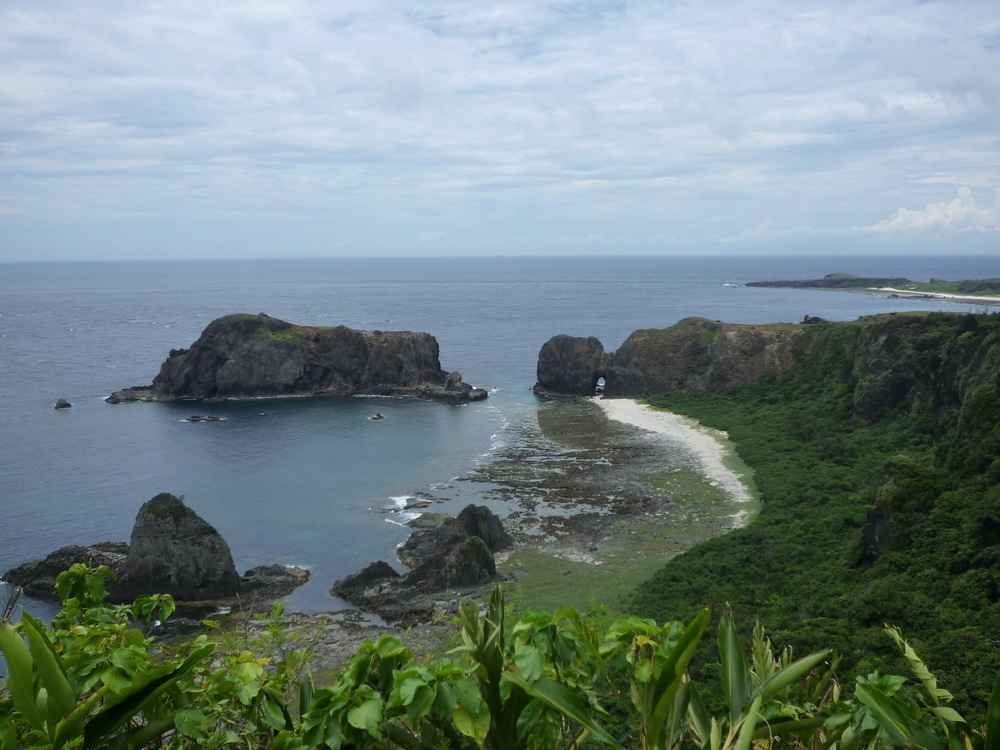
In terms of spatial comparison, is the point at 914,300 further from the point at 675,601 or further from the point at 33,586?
the point at 33,586

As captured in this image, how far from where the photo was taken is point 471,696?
5.92 m

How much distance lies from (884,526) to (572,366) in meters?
60.7

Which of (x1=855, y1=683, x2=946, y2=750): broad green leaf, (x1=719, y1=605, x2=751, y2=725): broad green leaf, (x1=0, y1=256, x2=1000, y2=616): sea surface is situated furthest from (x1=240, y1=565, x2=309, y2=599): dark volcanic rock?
(x1=855, y1=683, x2=946, y2=750): broad green leaf

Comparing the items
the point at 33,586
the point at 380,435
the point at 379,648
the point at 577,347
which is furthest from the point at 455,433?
the point at 379,648

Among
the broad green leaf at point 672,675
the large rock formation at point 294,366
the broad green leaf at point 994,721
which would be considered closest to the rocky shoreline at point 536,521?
the broad green leaf at point 672,675

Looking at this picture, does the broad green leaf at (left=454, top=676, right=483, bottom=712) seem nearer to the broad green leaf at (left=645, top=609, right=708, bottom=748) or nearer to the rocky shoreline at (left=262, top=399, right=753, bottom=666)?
the broad green leaf at (left=645, top=609, right=708, bottom=748)

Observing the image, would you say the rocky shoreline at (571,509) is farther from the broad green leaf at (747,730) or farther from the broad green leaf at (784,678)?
the broad green leaf at (747,730)

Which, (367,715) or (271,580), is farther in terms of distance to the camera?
(271,580)

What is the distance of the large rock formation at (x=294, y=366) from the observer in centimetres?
9319

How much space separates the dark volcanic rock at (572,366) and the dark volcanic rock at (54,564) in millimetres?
59785

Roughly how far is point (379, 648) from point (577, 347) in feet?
291

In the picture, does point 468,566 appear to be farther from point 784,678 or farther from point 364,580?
point 784,678

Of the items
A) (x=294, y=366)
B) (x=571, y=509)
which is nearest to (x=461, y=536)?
(x=571, y=509)

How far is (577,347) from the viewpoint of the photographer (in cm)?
9456
